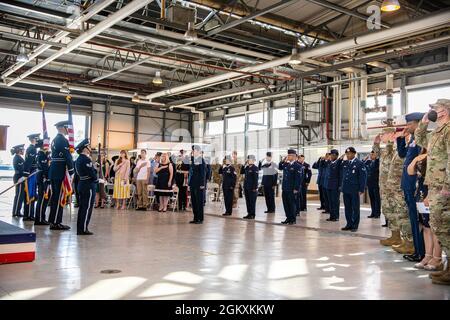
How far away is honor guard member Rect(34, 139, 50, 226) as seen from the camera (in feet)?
27.7

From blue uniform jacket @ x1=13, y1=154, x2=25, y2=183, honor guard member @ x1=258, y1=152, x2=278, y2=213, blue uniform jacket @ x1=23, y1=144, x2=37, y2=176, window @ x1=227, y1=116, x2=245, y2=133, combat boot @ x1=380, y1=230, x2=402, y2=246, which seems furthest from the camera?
window @ x1=227, y1=116, x2=245, y2=133

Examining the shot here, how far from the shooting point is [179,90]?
1980 cm

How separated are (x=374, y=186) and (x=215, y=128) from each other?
1659cm

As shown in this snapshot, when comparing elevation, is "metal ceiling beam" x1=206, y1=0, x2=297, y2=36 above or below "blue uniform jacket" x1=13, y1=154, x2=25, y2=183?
above

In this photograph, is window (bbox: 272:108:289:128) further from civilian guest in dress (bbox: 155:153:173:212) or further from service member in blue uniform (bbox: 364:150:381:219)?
civilian guest in dress (bbox: 155:153:173:212)

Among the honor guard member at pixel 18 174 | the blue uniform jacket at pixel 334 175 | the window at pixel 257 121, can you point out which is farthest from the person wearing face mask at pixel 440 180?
the window at pixel 257 121

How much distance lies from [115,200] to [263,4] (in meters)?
7.30

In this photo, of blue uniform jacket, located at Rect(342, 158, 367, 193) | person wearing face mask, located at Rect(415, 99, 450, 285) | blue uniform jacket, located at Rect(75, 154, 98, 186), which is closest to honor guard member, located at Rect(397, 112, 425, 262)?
person wearing face mask, located at Rect(415, 99, 450, 285)

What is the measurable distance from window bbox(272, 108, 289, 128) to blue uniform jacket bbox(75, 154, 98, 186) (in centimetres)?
1636

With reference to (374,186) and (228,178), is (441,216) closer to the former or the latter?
(228,178)

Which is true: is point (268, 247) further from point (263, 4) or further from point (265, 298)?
point (263, 4)

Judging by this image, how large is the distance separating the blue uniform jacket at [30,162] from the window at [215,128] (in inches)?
707

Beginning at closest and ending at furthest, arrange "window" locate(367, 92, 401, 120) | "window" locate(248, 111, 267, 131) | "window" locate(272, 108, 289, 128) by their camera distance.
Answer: "window" locate(367, 92, 401, 120) → "window" locate(272, 108, 289, 128) → "window" locate(248, 111, 267, 131)

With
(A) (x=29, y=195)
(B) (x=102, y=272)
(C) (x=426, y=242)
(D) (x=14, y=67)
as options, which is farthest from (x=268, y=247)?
(D) (x=14, y=67)
